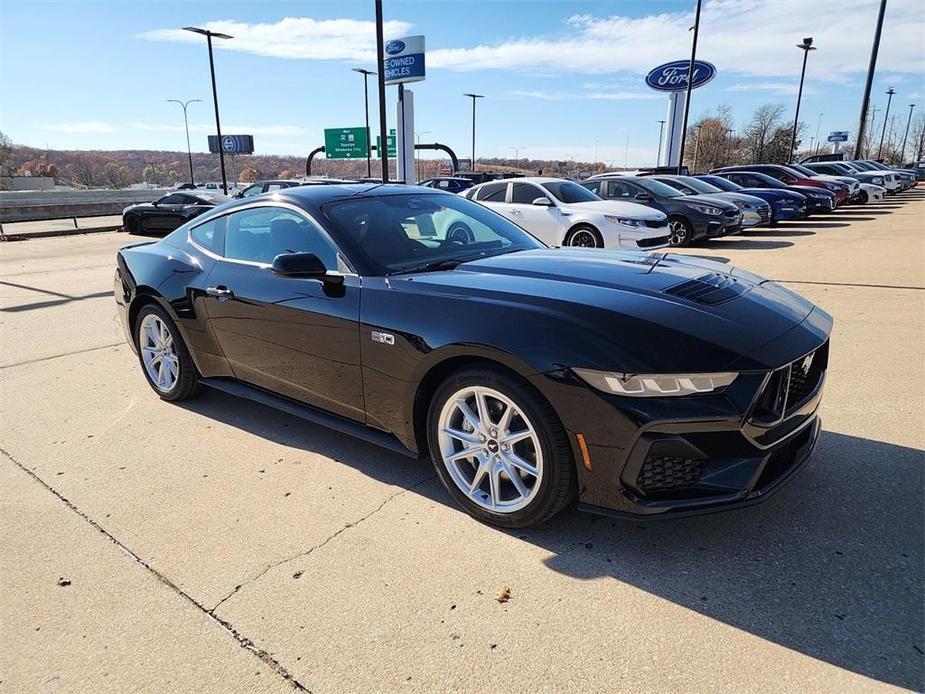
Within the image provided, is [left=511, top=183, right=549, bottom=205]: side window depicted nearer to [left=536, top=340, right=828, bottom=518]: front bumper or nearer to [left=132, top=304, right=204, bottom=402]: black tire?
[left=132, top=304, right=204, bottom=402]: black tire

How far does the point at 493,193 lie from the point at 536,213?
50.9 inches

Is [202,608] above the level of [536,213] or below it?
below

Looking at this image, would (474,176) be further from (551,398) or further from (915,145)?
(915,145)

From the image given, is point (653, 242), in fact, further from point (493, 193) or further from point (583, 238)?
point (493, 193)

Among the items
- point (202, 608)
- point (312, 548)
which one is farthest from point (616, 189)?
point (202, 608)

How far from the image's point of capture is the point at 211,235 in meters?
4.17

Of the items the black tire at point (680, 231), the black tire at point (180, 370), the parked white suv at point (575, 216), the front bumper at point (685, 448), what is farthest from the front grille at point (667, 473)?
the black tire at point (680, 231)

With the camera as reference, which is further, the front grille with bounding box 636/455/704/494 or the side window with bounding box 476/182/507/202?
the side window with bounding box 476/182/507/202

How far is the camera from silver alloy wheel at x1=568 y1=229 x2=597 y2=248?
10109 mm

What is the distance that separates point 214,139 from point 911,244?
245ft

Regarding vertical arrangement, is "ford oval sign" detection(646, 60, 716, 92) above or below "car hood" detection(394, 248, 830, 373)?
above

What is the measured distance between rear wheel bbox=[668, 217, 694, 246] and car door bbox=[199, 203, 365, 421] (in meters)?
10.5

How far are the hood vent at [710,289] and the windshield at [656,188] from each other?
416 inches

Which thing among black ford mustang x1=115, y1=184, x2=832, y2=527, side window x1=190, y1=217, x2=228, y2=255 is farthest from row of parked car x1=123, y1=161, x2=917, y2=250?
side window x1=190, y1=217, x2=228, y2=255
